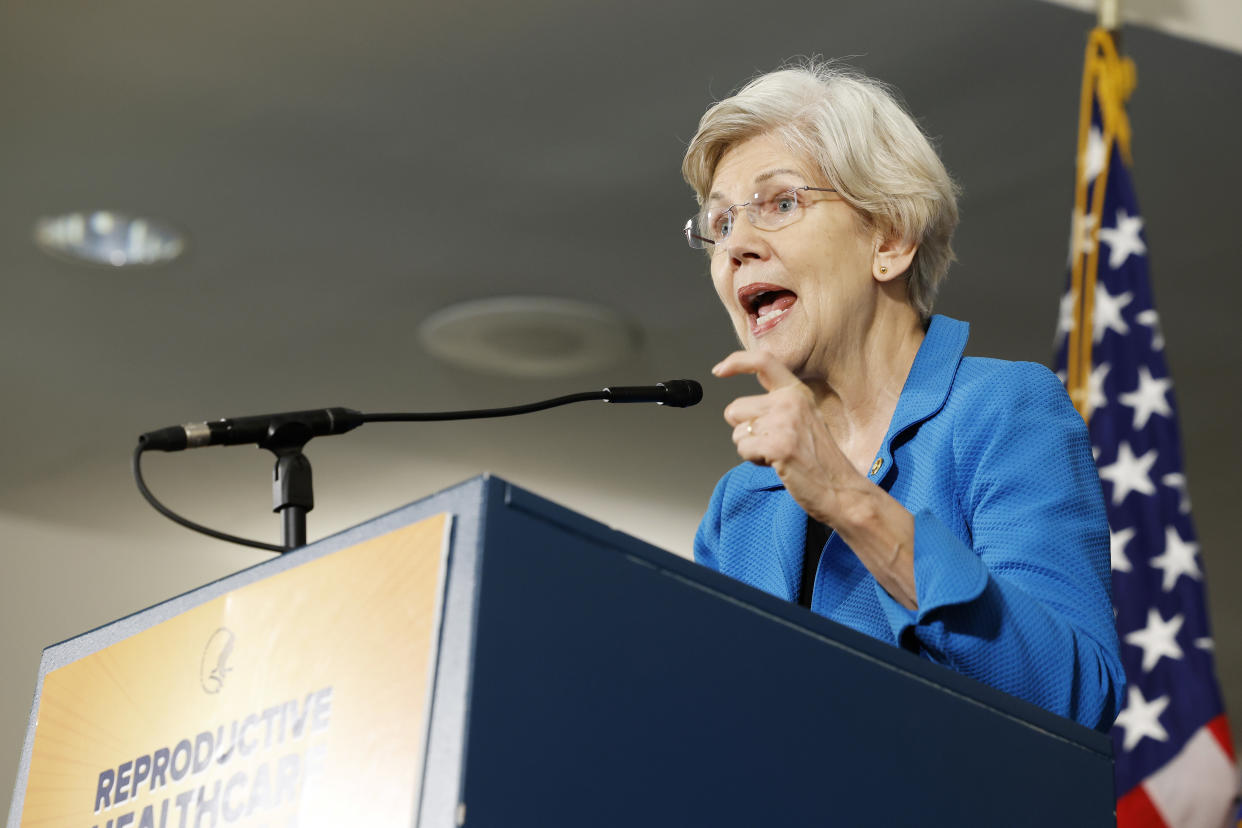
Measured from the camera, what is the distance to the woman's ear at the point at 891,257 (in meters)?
1.65

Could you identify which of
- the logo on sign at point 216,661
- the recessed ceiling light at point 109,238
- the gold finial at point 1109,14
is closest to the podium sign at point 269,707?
the logo on sign at point 216,661

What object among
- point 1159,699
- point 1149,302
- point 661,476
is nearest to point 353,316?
point 661,476

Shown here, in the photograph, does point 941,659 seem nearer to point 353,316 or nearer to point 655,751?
point 655,751

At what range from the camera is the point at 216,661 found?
0.94 meters

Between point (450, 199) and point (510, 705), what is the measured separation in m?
4.35

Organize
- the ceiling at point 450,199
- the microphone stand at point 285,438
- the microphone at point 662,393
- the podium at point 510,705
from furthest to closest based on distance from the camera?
the ceiling at point 450,199 < the microphone at point 662,393 < the microphone stand at point 285,438 < the podium at point 510,705

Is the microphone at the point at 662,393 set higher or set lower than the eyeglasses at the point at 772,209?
lower

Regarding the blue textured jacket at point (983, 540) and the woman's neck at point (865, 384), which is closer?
the blue textured jacket at point (983, 540)

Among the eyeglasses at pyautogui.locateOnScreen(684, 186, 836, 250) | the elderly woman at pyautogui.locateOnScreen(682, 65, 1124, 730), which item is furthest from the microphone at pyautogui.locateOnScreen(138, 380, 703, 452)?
the eyeglasses at pyautogui.locateOnScreen(684, 186, 836, 250)

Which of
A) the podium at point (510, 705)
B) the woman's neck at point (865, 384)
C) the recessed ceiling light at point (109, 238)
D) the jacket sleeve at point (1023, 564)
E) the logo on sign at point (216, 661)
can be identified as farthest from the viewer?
the recessed ceiling light at point (109, 238)

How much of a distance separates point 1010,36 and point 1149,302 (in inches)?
42.3

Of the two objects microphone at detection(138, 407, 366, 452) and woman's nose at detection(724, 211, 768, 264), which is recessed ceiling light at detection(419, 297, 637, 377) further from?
microphone at detection(138, 407, 366, 452)

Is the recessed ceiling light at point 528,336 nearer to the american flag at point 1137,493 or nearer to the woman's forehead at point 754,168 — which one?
the american flag at point 1137,493

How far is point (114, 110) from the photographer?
451 cm
